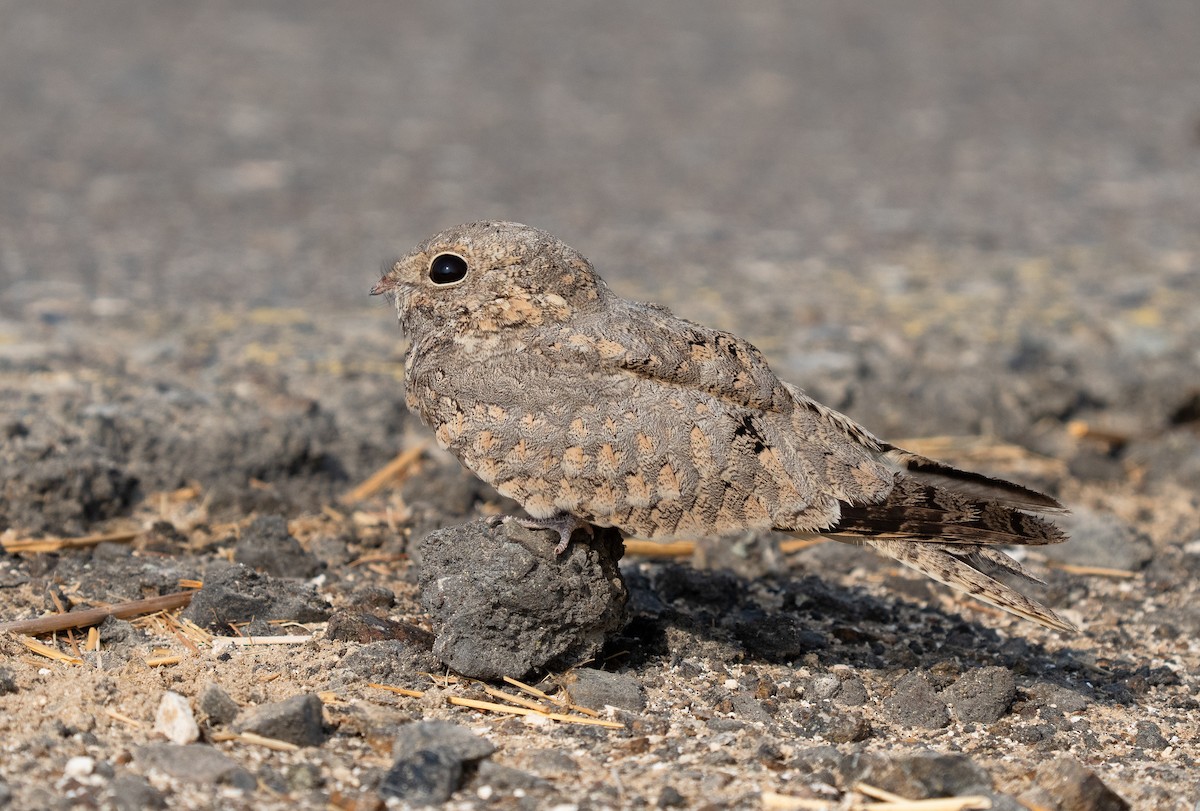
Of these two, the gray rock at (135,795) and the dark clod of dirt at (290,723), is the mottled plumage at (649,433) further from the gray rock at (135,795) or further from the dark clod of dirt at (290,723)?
the gray rock at (135,795)

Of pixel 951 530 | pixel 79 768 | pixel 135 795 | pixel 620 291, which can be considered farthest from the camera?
pixel 620 291

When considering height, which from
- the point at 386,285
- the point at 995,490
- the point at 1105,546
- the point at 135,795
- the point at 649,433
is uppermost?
the point at 386,285

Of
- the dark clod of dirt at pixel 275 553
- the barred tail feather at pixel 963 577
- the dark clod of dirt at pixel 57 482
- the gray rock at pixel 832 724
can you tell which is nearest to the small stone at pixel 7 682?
the dark clod of dirt at pixel 275 553

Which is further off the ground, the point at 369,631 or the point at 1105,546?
the point at 1105,546

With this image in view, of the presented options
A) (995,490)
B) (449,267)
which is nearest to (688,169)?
(449,267)

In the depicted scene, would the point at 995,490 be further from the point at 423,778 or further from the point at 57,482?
the point at 57,482

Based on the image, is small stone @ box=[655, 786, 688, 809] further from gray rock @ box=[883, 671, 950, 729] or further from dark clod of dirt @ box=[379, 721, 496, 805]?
gray rock @ box=[883, 671, 950, 729]

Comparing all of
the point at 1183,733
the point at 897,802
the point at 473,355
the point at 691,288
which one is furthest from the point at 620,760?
the point at 691,288

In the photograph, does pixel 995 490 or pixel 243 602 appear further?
pixel 243 602
